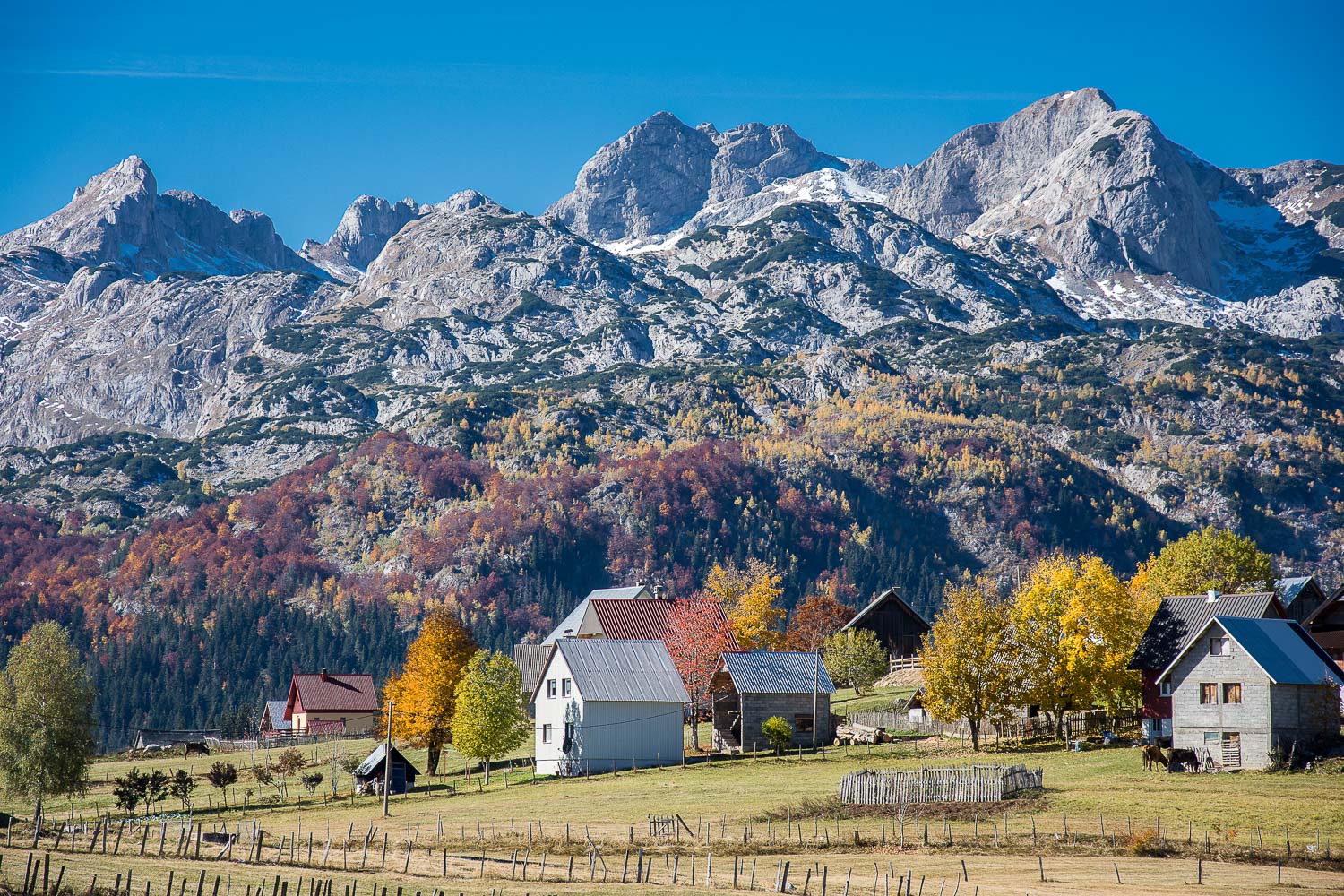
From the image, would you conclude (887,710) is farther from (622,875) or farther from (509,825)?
(622,875)

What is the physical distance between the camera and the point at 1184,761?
222 feet

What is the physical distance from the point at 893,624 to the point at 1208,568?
92.9 feet

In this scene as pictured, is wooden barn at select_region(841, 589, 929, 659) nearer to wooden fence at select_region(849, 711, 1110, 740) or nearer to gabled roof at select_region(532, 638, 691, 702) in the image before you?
gabled roof at select_region(532, 638, 691, 702)

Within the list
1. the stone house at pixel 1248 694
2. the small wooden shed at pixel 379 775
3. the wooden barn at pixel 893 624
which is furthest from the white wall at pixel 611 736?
the wooden barn at pixel 893 624

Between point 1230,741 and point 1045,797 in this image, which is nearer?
point 1045,797

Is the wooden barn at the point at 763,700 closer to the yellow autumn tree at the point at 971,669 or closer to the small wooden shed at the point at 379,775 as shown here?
the yellow autumn tree at the point at 971,669

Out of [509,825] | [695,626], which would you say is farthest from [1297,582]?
[509,825]

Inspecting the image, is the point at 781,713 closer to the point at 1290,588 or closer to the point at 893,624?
the point at 893,624

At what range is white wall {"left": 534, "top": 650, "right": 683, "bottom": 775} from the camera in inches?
3255

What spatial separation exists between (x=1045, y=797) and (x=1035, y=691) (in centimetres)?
1847

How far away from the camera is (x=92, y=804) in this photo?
79.5m

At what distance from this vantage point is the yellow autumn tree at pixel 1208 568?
114 metres

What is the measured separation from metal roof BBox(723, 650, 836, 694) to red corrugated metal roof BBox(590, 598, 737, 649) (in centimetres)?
2542

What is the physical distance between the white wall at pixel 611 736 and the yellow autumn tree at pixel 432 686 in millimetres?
7150
